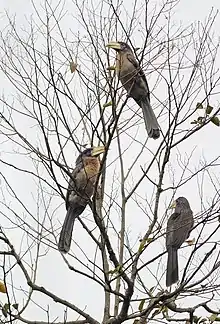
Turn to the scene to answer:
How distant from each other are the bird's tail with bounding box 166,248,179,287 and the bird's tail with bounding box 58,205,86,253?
59 cm

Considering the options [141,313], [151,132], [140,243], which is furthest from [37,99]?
[141,313]

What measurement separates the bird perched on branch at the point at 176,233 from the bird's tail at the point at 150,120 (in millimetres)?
412

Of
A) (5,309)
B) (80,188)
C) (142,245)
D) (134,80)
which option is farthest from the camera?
(134,80)

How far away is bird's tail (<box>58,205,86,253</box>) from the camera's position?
2.99 metres

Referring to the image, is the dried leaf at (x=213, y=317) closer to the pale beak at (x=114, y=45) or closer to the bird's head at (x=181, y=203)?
the bird's head at (x=181, y=203)

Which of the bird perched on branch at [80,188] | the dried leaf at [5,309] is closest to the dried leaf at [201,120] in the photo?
the bird perched on branch at [80,188]

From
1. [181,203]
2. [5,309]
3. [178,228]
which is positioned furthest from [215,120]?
[5,309]

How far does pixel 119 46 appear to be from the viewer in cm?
319

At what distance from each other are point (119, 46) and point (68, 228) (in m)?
1.02

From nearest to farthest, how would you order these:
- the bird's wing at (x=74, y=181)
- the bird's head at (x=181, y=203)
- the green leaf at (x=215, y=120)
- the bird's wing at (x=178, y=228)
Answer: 1. the bird's wing at (x=74, y=181)
2. the green leaf at (x=215, y=120)
3. the bird's wing at (x=178, y=228)
4. the bird's head at (x=181, y=203)

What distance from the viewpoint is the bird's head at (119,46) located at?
124 inches

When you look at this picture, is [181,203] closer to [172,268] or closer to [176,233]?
[176,233]

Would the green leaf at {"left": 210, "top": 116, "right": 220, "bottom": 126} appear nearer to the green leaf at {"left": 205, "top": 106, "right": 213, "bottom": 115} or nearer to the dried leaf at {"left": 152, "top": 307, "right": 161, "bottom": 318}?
the green leaf at {"left": 205, "top": 106, "right": 213, "bottom": 115}

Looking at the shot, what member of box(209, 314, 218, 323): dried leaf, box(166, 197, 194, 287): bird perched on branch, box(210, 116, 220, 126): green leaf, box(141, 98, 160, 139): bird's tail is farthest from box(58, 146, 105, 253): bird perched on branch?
box(209, 314, 218, 323): dried leaf
